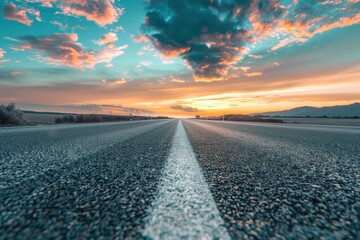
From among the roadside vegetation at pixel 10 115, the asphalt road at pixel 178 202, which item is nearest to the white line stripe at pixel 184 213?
the asphalt road at pixel 178 202

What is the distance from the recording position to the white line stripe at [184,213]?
88 centimetres

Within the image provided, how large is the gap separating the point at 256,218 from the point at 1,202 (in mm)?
1710

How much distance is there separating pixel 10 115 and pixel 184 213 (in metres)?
16.2

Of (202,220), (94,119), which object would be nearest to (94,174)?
(202,220)

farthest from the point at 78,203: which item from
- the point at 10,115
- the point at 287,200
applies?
the point at 10,115

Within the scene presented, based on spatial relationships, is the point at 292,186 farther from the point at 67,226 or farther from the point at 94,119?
the point at 94,119

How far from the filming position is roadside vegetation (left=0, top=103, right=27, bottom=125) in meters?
11.9

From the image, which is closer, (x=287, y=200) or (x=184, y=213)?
(x=184, y=213)

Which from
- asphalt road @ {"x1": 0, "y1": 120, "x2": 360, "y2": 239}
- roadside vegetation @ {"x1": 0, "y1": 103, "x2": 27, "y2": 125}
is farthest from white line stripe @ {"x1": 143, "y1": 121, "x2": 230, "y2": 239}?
roadside vegetation @ {"x1": 0, "y1": 103, "x2": 27, "y2": 125}

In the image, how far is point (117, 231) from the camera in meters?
0.89

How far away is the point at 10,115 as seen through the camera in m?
12.1

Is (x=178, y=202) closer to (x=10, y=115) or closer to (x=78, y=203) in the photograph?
(x=78, y=203)

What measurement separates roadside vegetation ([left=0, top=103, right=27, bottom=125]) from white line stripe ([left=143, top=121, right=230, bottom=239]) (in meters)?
15.5

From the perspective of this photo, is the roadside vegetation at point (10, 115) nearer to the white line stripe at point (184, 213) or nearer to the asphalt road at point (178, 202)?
the asphalt road at point (178, 202)
